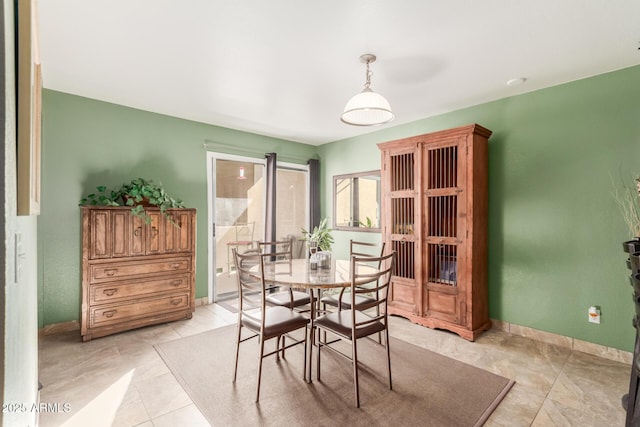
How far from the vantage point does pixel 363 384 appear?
2.36 metres

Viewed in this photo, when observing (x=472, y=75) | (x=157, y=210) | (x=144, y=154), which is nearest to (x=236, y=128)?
(x=144, y=154)

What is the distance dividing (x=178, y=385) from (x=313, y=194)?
12.3 ft

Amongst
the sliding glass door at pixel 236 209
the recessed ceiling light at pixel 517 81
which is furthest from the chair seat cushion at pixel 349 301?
the recessed ceiling light at pixel 517 81

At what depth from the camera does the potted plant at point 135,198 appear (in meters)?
3.29

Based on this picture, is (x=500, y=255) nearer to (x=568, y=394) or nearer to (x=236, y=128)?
(x=568, y=394)

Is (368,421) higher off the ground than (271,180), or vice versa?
(271,180)

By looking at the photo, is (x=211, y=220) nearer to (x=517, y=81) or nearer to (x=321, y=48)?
(x=321, y=48)

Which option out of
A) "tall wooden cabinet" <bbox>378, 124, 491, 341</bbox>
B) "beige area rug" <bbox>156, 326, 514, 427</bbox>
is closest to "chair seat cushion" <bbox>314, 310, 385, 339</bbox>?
"beige area rug" <bbox>156, 326, 514, 427</bbox>

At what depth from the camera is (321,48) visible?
7.96 ft

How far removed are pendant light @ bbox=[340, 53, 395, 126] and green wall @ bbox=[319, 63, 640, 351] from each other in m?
1.67

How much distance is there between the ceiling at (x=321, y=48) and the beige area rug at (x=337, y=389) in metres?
2.63

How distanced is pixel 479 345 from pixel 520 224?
1.37 m

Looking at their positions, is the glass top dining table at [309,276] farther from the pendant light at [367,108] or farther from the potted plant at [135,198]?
the potted plant at [135,198]

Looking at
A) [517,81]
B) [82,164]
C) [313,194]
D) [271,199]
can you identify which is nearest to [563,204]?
[517,81]
